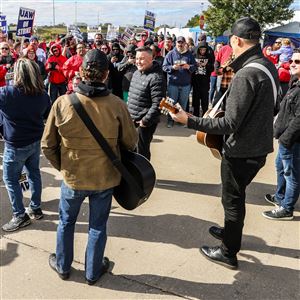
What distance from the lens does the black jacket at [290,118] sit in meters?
3.75

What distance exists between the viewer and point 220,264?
330 centimetres

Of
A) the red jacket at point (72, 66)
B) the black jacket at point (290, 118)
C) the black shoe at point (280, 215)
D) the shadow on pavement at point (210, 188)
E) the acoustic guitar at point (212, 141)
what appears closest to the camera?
the acoustic guitar at point (212, 141)

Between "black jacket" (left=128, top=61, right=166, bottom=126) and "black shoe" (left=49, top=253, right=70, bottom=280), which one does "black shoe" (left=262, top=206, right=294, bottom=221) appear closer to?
"black jacket" (left=128, top=61, right=166, bottom=126)

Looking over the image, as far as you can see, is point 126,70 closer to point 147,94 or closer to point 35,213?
point 147,94

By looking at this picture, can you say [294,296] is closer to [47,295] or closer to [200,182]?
[47,295]

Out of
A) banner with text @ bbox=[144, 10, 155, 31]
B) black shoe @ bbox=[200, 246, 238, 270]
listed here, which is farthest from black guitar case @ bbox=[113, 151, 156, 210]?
banner with text @ bbox=[144, 10, 155, 31]

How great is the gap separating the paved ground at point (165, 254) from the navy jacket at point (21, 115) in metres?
0.99

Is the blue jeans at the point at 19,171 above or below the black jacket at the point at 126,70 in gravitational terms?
below

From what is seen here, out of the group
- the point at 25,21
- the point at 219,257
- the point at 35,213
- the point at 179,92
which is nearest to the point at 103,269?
the point at 219,257

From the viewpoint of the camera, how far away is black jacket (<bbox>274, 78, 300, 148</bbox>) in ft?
12.3

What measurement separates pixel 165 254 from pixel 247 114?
1.56 metres

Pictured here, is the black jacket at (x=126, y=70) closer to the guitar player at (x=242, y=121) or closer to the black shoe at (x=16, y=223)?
the black shoe at (x=16, y=223)

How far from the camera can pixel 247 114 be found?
9.09ft

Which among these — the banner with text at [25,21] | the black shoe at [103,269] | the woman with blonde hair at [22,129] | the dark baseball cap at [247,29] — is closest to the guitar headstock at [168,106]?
the dark baseball cap at [247,29]
